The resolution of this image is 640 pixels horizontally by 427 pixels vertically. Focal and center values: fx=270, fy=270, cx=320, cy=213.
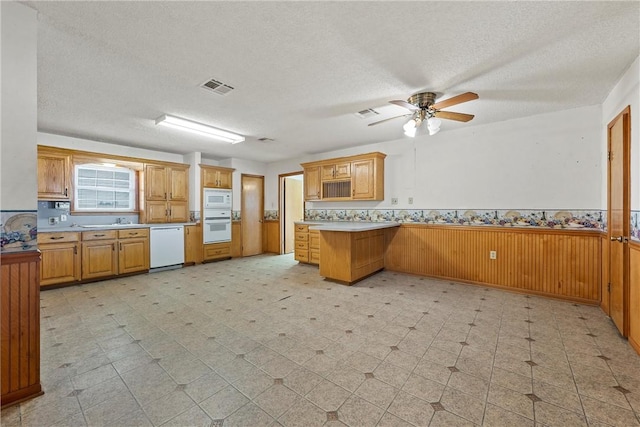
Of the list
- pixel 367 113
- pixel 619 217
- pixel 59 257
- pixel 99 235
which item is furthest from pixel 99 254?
pixel 619 217

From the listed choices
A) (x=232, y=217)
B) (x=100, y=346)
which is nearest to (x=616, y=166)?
(x=100, y=346)

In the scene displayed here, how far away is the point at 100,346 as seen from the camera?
2438 millimetres

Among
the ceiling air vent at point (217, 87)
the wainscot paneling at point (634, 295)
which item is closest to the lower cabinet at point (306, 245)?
the ceiling air vent at point (217, 87)

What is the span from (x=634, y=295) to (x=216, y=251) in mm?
6623

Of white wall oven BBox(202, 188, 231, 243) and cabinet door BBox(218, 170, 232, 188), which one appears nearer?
white wall oven BBox(202, 188, 231, 243)

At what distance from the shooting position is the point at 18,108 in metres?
1.74

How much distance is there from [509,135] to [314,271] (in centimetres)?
399

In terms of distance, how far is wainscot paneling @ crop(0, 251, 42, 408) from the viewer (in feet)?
5.55

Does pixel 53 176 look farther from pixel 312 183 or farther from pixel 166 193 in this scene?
pixel 312 183

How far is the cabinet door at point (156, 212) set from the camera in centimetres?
562

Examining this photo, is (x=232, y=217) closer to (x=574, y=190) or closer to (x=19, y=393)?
(x=19, y=393)

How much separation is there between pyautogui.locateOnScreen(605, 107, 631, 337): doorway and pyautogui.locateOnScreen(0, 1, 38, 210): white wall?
15.9ft

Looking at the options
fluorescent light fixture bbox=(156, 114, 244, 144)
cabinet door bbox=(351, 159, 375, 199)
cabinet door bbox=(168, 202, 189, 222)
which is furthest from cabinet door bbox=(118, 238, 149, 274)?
cabinet door bbox=(351, 159, 375, 199)

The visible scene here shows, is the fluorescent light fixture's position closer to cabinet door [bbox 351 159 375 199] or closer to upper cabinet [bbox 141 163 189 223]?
upper cabinet [bbox 141 163 189 223]
